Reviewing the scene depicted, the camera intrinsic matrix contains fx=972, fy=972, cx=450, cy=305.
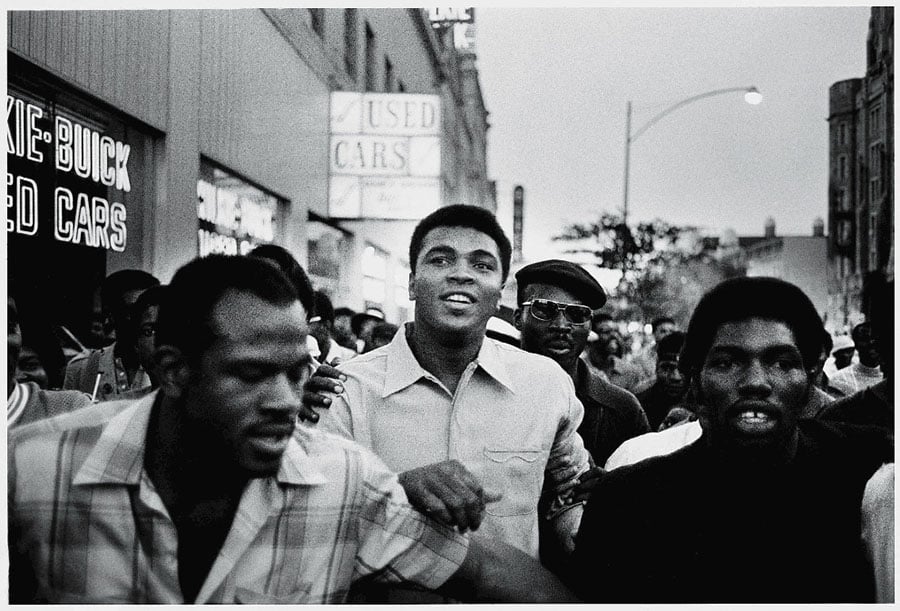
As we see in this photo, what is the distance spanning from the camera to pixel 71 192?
494cm

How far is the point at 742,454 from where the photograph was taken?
2.36 metres

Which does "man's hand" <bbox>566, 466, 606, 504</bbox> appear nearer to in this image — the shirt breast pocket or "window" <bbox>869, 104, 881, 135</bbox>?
the shirt breast pocket

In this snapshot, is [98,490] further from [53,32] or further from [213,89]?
[213,89]

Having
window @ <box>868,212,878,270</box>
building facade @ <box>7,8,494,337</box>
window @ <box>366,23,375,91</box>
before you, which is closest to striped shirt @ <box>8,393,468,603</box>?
building facade @ <box>7,8,494,337</box>

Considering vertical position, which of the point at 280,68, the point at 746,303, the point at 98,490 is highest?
the point at 280,68

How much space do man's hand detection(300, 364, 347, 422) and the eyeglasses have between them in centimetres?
147

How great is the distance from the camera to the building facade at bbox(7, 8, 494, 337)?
14.7 feet

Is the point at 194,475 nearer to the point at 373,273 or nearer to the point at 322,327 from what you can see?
the point at 322,327

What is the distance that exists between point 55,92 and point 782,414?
4417 mm

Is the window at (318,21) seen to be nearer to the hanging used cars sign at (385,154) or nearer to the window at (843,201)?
the hanging used cars sign at (385,154)

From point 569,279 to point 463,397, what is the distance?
1398 mm

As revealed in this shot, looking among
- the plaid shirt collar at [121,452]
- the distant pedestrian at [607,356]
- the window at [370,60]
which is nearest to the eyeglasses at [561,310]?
the plaid shirt collar at [121,452]

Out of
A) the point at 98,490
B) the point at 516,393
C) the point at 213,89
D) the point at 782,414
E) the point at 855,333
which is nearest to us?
the point at 98,490

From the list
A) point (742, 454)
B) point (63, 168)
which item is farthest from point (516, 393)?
point (63, 168)
